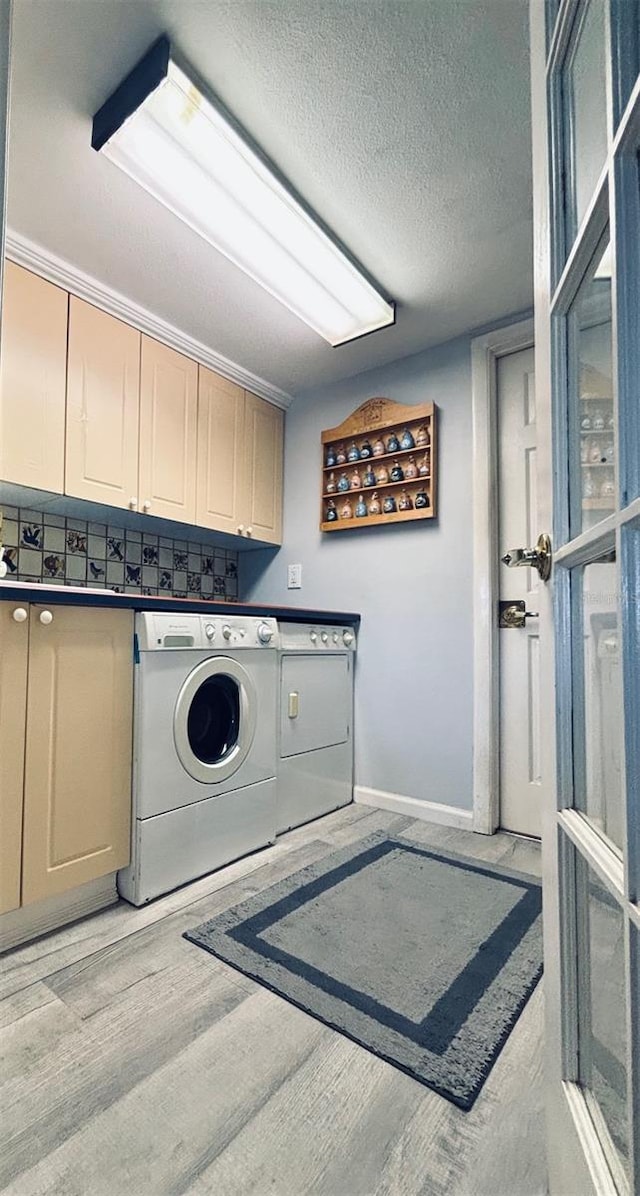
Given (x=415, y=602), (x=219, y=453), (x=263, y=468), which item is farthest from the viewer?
(x=263, y=468)

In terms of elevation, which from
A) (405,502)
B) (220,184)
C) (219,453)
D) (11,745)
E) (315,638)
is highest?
(220,184)

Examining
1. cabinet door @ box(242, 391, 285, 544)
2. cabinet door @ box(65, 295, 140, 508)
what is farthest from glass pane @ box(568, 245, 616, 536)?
cabinet door @ box(242, 391, 285, 544)

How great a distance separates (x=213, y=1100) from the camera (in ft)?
2.86

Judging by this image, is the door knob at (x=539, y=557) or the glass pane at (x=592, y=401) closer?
the glass pane at (x=592, y=401)

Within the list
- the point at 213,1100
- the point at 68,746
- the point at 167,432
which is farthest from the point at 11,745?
the point at 167,432

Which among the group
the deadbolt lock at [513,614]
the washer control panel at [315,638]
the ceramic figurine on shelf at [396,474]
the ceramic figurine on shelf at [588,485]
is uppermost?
the ceramic figurine on shelf at [396,474]

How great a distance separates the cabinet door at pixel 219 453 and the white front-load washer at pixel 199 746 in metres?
0.75

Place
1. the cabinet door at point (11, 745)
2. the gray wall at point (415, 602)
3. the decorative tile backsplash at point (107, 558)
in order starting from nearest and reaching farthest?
the cabinet door at point (11, 745) < the decorative tile backsplash at point (107, 558) < the gray wall at point (415, 602)

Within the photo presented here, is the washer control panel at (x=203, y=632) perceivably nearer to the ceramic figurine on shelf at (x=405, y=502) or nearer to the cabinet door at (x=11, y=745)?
the cabinet door at (x=11, y=745)

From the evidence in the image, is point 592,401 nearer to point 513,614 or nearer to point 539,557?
point 539,557

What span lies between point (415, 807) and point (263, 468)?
5.92ft

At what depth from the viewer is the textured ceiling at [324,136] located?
1.12 meters

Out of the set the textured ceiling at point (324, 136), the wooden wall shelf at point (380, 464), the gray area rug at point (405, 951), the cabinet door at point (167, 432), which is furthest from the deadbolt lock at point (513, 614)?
the cabinet door at point (167, 432)

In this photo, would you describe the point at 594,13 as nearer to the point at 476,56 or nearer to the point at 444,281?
the point at 476,56
